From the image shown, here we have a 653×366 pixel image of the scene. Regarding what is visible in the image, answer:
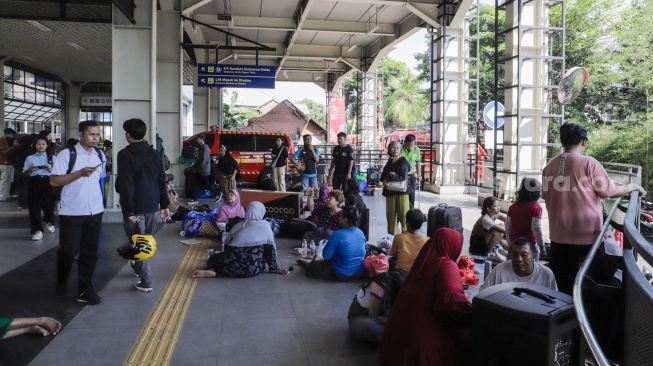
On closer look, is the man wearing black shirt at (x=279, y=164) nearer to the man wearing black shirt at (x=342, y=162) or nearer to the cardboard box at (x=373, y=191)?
the man wearing black shirt at (x=342, y=162)

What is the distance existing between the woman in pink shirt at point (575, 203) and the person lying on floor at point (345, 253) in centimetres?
216

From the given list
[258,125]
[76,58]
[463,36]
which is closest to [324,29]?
[463,36]

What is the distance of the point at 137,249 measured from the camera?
5.21 meters

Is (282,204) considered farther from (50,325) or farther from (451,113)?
(451,113)

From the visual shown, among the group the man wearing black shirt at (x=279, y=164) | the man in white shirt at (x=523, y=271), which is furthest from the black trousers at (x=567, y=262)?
the man wearing black shirt at (x=279, y=164)

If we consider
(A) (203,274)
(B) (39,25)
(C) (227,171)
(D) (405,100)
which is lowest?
(A) (203,274)

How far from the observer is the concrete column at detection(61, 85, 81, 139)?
2442 cm

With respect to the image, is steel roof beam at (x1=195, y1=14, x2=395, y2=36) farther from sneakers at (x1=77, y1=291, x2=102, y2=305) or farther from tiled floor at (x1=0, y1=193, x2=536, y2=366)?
sneakers at (x1=77, y1=291, x2=102, y2=305)

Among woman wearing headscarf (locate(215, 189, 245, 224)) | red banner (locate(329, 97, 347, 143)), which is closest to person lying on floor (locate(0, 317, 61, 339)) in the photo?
woman wearing headscarf (locate(215, 189, 245, 224))

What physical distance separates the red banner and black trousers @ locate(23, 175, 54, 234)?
20.5 metres

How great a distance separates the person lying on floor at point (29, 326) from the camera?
3975mm

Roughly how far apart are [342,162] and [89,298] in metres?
5.80

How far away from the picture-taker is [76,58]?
17953 mm

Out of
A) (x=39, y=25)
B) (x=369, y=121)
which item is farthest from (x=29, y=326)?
(x=369, y=121)
